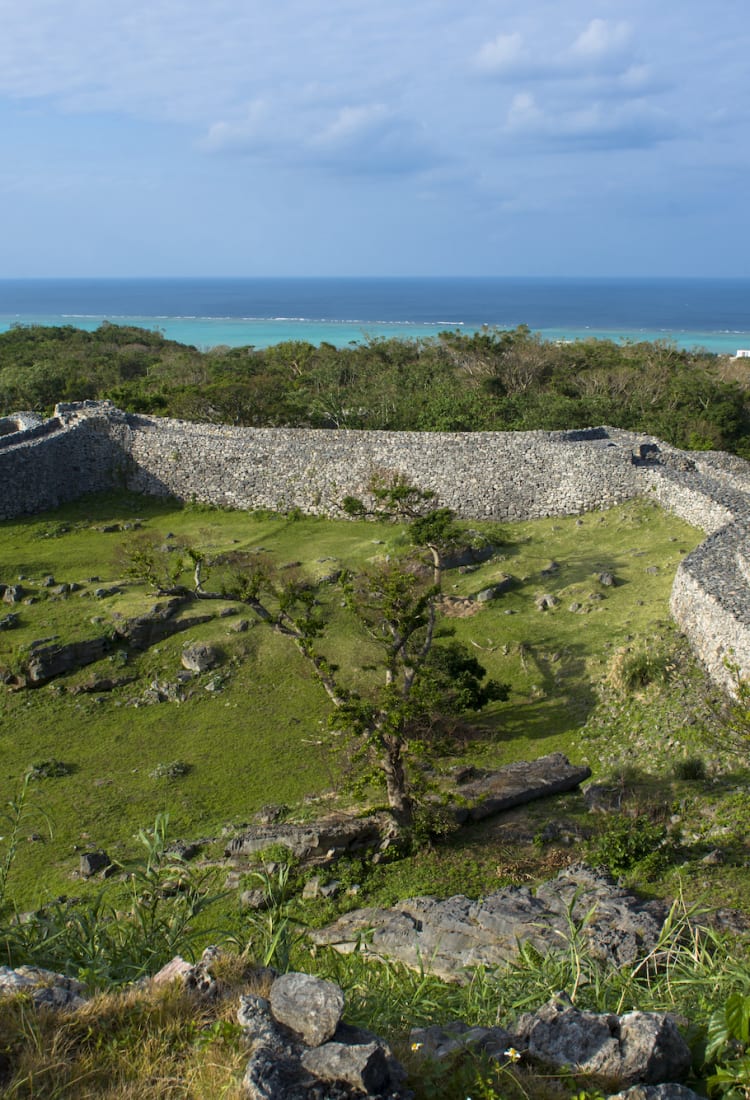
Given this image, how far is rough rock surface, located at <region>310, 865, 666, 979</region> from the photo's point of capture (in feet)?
23.8

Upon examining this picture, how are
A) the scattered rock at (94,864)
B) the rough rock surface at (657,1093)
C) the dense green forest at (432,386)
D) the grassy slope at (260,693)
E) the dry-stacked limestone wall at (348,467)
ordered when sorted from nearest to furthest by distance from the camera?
the rough rock surface at (657,1093)
the scattered rock at (94,864)
the grassy slope at (260,693)
the dry-stacked limestone wall at (348,467)
the dense green forest at (432,386)

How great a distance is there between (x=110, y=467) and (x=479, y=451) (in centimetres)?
1202

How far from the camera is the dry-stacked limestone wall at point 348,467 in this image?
21859 mm

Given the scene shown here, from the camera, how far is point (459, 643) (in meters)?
15.9

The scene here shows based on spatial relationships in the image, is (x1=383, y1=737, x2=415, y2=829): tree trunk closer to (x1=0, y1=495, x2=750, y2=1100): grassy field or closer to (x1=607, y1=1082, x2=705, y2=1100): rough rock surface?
(x1=0, y1=495, x2=750, y2=1100): grassy field

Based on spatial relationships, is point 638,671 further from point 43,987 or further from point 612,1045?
point 43,987

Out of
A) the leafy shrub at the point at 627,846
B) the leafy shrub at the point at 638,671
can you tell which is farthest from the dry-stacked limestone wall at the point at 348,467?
the leafy shrub at the point at 627,846

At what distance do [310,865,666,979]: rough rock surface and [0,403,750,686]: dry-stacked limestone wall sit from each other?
12.1m

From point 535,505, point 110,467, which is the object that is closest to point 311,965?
point 535,505

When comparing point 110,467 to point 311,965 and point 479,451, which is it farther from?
point 311,965

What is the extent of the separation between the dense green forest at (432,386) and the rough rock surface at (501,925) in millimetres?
19644

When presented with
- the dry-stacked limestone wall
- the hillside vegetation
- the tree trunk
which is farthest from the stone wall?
the tree trunk

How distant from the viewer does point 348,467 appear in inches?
942

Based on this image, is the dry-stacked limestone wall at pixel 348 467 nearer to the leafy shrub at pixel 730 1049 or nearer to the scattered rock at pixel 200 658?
the scattered rock at pixel 200 658
